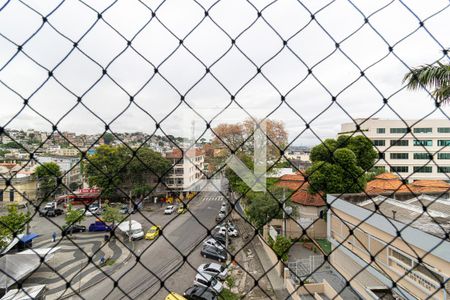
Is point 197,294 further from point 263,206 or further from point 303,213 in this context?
point 303,213

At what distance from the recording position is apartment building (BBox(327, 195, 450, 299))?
2.20 meters

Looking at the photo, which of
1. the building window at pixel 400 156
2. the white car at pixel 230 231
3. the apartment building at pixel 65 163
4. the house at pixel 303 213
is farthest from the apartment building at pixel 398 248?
the building window at pixel 400 156

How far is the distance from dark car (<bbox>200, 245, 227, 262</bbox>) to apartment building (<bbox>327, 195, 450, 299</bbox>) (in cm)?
239

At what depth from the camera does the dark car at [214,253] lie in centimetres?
579

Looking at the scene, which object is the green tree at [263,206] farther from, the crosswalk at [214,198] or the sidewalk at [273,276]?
the crosswalk at [214,198]

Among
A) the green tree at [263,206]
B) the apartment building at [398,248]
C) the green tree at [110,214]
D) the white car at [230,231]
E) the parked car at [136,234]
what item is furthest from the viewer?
the white car at [230,231]

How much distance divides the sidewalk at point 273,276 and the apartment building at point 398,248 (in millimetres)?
995

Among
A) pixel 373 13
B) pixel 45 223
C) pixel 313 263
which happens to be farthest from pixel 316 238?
pixel 45 223

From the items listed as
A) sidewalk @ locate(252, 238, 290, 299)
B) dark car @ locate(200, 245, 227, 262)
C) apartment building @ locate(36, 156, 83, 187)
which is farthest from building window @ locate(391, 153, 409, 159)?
apartment building @ locate(36, 156, 83, 187)

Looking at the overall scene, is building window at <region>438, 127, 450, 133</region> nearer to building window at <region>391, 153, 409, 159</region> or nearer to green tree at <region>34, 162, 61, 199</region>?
building window at <region>391, 153, 409, 159</region>

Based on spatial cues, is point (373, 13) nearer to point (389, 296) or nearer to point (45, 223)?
point (389, 296)

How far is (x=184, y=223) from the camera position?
799cm

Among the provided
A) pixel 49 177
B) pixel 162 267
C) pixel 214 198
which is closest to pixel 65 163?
pixel 49 177

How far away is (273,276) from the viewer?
196 inches
